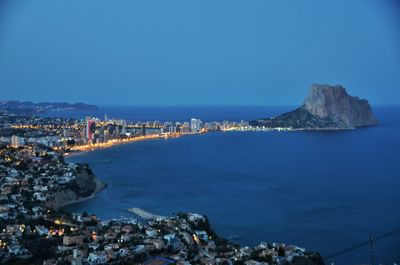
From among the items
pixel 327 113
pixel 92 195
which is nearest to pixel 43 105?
pixel 327 113

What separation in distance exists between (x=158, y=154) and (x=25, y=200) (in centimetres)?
934

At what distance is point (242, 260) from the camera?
520 cm

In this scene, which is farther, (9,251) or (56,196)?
(56,196)

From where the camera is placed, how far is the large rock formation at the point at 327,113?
3040 cm

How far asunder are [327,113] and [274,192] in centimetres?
2213

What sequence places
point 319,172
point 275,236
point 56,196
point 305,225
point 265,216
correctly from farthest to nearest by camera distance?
point 319,172
point 56,196
point 265,216
point 305,225
point 275,236

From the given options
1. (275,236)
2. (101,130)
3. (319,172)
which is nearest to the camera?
(275,236)

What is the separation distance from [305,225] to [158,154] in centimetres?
1005

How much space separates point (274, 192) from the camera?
10.5m

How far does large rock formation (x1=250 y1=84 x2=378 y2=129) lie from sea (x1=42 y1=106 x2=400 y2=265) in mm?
11217

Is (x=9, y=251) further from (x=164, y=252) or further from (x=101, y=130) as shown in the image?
(x=101, y=130)

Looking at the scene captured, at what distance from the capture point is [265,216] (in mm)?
8336

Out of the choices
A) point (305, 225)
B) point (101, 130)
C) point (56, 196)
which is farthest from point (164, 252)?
point (101, 130)

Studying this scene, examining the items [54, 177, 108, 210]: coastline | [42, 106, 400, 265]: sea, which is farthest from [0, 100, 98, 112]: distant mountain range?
[54, 177, 108, 210]: coastline
